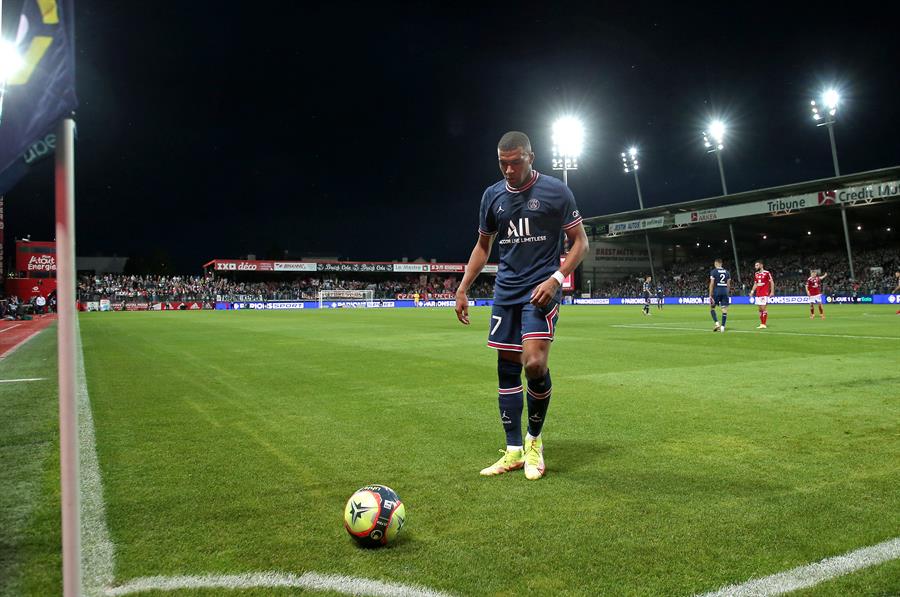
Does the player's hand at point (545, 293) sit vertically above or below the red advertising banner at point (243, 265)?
below

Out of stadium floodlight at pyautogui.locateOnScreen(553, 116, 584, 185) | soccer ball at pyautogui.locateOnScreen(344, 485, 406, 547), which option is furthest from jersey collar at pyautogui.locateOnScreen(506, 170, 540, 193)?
stadium floodlight at pyautogui.locateOnScreen(553, 116, 584, 185)

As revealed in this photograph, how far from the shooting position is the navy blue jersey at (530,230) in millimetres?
4578

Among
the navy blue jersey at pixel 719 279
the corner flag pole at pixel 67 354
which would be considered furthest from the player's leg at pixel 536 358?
the navy blue jersey at pixel 719 279

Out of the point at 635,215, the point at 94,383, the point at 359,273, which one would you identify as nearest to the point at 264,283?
the point at 359,273

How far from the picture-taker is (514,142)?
4551 millimetres

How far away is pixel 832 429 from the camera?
547 centimetres

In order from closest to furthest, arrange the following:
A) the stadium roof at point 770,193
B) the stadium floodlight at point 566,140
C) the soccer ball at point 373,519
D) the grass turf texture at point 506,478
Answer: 1. the grass turf texture at point 506,478
2. the soccer ball at point 373,519
3. the stadium floodlight at point 566,140
4. the stadium roof at point 770,193

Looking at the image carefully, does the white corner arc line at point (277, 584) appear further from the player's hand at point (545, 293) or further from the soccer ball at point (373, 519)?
the player's hand at point (545, 293)

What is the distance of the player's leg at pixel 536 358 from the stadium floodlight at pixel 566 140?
125 ft

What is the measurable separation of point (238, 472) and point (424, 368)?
626 cm

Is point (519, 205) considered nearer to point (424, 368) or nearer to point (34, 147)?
point (34, 147)

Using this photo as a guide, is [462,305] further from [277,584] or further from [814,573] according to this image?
[814,573]

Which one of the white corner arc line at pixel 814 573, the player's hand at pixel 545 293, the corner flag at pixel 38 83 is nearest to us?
the corner flag at pixel 38 83

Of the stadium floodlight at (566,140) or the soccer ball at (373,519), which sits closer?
the soccer ball at (373,519)
